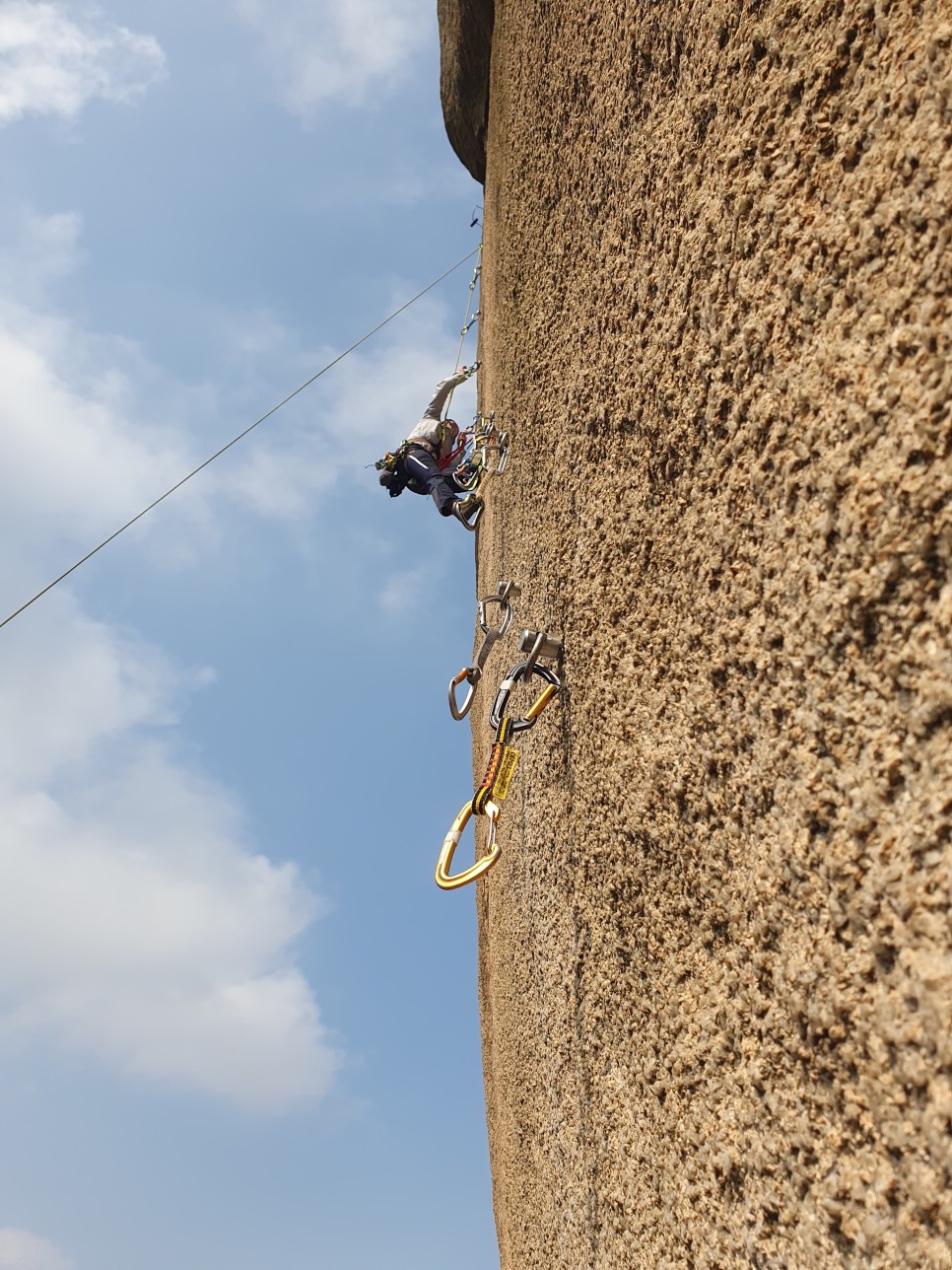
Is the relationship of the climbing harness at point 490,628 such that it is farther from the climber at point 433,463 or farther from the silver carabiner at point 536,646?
the climber at point 433,463

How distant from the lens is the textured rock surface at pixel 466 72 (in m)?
4.89

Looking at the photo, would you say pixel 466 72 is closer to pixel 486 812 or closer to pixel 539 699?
pixel 539 699

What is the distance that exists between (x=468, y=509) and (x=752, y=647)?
350cm

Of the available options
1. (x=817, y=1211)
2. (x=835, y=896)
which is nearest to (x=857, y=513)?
(x=835, y=896)

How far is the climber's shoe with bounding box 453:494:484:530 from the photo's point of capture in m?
4.88

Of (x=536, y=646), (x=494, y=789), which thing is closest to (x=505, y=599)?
(x=536, y=646)

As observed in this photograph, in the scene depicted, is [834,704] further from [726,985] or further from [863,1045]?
[726,985]

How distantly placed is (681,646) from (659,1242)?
1.18 m

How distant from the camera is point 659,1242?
181 centimetres

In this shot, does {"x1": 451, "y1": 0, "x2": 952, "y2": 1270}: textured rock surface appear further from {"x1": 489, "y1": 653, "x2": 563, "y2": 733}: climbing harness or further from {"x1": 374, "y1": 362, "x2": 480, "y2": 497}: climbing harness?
{"x1": 374, "y1": 362, "x2": 480, "y2": 497}: climbing harness

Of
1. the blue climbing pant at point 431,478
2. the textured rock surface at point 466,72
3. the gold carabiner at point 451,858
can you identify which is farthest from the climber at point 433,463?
the gold carabiner at point 451,858

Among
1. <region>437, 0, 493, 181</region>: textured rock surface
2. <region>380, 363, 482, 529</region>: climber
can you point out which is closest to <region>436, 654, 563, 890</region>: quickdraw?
<region>380, 363, 482, 529</region>: climber

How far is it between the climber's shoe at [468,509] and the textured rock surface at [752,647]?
215 centimetres

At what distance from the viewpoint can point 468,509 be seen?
4.93 metres
